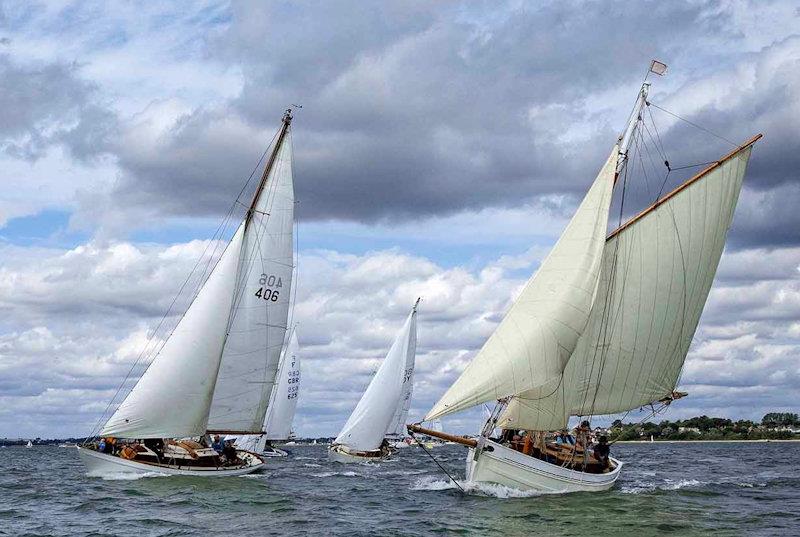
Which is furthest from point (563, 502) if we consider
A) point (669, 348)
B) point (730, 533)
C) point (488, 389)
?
point (669, 348)

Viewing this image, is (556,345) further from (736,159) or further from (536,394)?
(736,159)

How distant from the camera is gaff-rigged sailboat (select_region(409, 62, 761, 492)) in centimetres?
4828

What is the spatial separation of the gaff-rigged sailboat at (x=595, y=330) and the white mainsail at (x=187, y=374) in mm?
13757

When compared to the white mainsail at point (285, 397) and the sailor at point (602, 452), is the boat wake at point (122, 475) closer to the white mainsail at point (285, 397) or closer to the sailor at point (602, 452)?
the sailor at point (602, 452)

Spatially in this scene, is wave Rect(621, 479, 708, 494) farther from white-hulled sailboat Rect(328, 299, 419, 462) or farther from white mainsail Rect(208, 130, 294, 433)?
white-hulled sailboat Rect(328, 299, 419, 462)

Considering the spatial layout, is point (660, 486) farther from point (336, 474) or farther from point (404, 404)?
point (404, 404)

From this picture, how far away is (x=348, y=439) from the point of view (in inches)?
3447

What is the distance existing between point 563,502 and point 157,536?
19735 millimetres

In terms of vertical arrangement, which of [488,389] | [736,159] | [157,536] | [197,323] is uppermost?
[736,159]

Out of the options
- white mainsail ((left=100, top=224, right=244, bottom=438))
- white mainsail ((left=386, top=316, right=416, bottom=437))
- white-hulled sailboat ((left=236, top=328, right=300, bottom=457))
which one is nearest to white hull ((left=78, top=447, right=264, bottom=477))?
white mainsail ((left=100, top=224, right=244, bottom=438))

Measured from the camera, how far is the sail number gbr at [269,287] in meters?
56.5

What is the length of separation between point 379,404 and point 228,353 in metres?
32.2

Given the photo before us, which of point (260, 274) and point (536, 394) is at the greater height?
point (260, 274)

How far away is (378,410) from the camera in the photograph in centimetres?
8738
